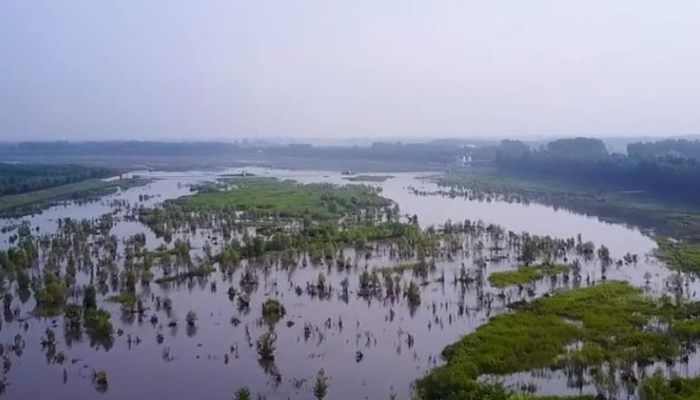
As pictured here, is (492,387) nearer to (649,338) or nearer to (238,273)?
(649,338)

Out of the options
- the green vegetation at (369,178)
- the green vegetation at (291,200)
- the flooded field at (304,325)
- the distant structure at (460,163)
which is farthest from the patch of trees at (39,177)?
the distant structure at (460,163)

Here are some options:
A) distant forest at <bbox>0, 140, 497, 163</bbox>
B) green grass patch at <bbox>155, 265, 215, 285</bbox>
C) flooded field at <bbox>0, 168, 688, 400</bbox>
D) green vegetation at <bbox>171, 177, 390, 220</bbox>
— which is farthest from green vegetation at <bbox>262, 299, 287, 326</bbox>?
distant forest at <bbox>0, 140, 497, 163</bbox>

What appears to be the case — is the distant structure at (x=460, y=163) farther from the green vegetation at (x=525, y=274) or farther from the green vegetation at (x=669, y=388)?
the green vegetation at (x=669, y=388)

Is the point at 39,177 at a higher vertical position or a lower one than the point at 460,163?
lower

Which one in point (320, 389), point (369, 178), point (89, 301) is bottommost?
point (320, 389)

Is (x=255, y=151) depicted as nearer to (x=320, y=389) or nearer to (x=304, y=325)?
(x=304, y=325)

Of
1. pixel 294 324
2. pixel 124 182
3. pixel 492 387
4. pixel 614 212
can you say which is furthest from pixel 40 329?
pixel 124 182

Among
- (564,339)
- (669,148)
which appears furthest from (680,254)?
(669,148)
